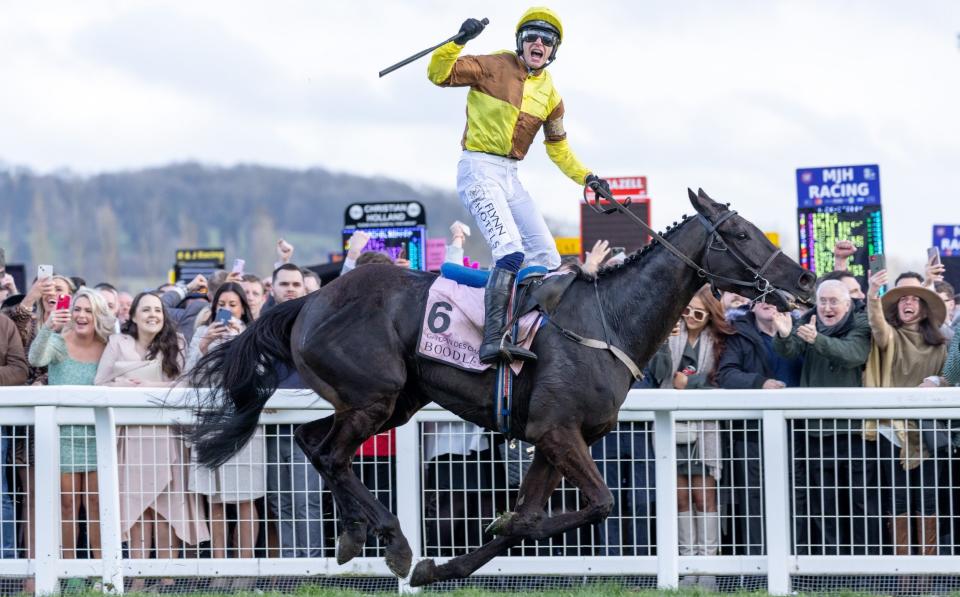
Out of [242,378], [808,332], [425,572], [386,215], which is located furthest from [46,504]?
[386,215]

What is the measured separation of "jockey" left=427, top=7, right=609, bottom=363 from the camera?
227 inches

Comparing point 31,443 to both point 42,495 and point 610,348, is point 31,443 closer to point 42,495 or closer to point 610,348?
point 42,495

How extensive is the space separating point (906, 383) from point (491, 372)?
8.31 feet

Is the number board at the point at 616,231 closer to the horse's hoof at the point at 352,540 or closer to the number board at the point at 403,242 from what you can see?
the number board at the point at 403,242

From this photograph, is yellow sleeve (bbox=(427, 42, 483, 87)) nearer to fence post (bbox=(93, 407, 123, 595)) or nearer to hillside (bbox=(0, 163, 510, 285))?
fence post (bbox=(93, 407, 123, 595))

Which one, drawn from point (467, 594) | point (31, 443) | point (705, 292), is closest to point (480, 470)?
point (467, 594)

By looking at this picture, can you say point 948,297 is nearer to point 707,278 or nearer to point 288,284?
point 707,278

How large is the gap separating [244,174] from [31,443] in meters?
96.8

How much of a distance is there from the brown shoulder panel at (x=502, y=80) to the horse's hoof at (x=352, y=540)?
2.05 metres

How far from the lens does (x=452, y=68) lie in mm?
5852

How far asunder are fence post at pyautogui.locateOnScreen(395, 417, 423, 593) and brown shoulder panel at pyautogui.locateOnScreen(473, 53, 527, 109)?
1667 mm

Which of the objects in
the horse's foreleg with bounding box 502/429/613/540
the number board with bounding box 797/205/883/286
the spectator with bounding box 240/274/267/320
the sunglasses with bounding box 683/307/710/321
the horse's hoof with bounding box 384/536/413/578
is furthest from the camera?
the number board with bounding box 797/205/883/286

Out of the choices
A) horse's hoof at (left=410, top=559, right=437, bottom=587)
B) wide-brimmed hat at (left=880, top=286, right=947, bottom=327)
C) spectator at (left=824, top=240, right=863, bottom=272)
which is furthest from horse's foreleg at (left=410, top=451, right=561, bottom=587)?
spectator at (left=824, top=240, right=863, bottom=272)

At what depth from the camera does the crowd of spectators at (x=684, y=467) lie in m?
6.24
